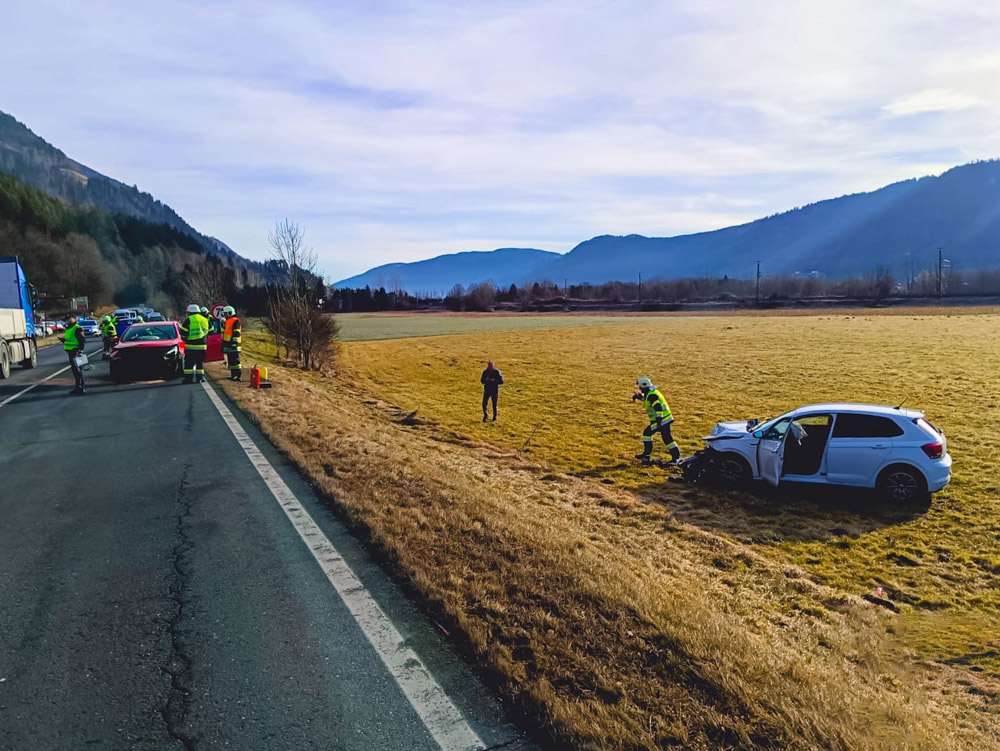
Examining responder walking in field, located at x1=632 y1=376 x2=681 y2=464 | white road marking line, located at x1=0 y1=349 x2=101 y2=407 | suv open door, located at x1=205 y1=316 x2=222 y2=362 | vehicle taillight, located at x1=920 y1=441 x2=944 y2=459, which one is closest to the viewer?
vehicle taillight, located at x1=920 y1=441 x2=944 y2=459

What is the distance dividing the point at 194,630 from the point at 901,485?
11146 millimetres

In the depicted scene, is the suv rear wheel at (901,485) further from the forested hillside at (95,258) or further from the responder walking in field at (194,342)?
the forested hillside at (95,258)

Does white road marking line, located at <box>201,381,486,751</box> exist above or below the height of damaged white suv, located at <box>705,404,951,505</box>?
above

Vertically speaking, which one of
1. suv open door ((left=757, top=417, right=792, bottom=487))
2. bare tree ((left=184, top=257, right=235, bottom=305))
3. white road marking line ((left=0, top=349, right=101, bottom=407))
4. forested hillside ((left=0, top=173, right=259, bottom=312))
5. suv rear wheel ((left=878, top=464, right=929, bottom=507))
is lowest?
suv rear wheel ((left=878, top=464, right=929, bottom=507))

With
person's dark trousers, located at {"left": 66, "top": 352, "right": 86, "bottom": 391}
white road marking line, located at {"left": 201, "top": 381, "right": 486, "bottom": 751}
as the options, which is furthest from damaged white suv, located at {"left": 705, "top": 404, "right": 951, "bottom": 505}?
person's dark trousers, located at {"left": 66, "top": 352, "right": 86, "bottom": 391}

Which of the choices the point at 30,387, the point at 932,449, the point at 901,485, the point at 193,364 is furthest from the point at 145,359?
the point at 932,449

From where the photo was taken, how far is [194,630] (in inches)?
163

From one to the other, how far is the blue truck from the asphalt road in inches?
594

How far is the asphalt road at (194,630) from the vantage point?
3.18m

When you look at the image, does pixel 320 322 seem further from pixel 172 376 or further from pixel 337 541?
pixel 337 541

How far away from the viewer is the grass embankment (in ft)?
11.0

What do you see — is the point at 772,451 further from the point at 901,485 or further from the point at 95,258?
the point at 95,258

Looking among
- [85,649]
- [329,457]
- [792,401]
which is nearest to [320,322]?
[792,401]

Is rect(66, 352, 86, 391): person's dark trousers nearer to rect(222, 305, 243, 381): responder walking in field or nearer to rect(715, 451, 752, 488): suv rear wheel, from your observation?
rect(222, 305, 243, 381): responder walking in field
